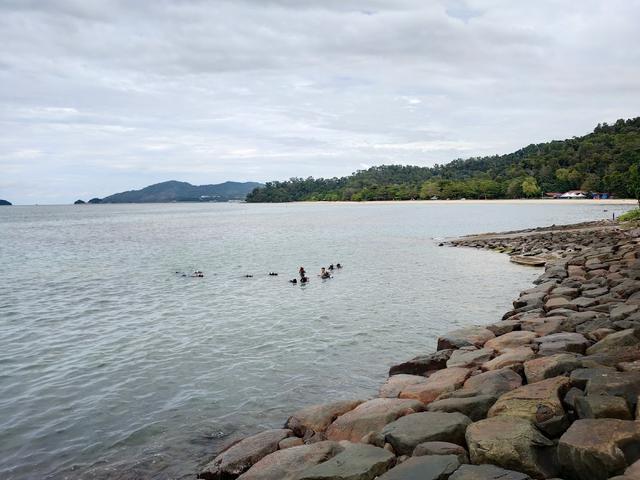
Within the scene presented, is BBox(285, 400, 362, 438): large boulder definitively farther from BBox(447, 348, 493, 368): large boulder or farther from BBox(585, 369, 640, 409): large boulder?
BBox(585, 369, 640, 409): large boulder

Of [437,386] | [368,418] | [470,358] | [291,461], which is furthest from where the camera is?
[470,358]

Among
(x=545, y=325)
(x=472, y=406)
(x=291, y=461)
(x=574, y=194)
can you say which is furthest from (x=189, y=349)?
(x=574, y=194)

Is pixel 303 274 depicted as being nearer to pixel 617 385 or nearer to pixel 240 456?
pixel 240 456

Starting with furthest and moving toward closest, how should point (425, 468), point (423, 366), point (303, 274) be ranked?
point (303, 274)
point (423, 366)
point (425, 468)

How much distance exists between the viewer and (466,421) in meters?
6.93

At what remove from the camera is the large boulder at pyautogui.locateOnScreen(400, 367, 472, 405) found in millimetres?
9000

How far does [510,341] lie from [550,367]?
326cm

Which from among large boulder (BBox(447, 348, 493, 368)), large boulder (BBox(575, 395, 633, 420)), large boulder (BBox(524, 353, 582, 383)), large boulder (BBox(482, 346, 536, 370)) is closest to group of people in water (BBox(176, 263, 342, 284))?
large boulder (BBox(447, 348, 493, 368))

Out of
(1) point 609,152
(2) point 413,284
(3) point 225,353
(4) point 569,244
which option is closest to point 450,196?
(1) point 609,152

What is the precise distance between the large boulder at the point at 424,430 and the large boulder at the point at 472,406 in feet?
1.20

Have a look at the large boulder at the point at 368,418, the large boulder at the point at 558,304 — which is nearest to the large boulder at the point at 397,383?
the large boulder at the point at 368,418

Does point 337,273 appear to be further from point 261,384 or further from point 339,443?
point 339,443

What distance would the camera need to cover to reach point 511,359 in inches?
381

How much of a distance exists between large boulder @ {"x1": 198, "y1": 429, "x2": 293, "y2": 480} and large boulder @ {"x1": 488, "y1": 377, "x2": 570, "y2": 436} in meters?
3.30
